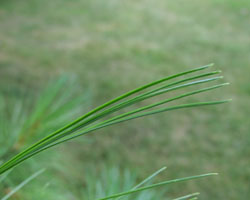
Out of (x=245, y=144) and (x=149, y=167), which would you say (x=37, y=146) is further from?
(x=245, y=144)

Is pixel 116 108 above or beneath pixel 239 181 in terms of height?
beneath

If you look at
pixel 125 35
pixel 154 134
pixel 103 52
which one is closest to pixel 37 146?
pixel 154 134

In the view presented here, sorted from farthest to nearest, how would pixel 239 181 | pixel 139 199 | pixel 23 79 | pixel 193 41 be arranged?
1. pixel 193 41
2. pixel 23 79
3. pixel 239 181
4. pixel 139 199

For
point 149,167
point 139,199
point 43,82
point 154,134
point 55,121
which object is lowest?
point 139,199

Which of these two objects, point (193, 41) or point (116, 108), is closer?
point (116, 108)

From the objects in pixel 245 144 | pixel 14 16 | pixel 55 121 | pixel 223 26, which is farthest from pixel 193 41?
pixel 55 121

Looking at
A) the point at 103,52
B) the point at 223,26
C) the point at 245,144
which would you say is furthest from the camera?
the point at 223,26

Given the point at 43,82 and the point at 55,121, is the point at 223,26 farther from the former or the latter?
the point at 55,121
